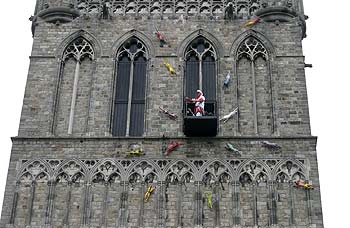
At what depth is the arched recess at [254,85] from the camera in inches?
906

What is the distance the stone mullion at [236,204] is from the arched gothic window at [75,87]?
4839mm

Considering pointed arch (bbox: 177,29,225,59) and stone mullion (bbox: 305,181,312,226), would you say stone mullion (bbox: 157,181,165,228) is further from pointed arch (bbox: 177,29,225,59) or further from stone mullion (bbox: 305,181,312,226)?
pointed arch (bbox: 177,29,225,59)

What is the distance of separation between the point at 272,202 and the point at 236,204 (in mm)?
979

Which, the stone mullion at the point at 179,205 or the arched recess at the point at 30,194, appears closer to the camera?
the stone mullion at the point at 179,205

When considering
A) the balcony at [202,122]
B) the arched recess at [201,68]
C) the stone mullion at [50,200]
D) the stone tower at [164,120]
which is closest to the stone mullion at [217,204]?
the stone tower at [164,120]

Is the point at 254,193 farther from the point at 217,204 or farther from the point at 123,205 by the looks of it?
the point at 123,205

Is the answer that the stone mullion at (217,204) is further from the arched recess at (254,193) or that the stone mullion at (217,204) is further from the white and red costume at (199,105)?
the white and red costume at (199,105)

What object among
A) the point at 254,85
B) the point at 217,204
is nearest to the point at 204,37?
the point at 254,85

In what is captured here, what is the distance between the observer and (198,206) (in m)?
21.1

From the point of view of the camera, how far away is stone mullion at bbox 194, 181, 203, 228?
20797mm

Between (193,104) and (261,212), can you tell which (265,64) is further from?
(261,212)

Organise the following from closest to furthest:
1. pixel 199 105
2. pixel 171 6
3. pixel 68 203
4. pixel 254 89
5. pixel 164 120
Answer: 1. pixel 68 203
2. pixel 199 105
3. pixel 164 120
4. pixel 254 89
5. pixel 171 6

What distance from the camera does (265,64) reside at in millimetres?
24406

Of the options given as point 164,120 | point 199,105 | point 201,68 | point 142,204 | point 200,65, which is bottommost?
point 142,204
